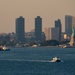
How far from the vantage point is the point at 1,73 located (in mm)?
90438

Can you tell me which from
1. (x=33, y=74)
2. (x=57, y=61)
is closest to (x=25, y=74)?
(x=33, y=74)

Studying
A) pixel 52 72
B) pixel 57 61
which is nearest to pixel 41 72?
pixel 52 72

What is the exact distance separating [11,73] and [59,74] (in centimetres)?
Result: 657

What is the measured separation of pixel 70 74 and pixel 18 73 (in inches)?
269

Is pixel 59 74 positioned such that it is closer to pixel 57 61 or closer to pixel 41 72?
pixel 41 72

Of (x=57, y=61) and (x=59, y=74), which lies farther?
(x=57, y=61)

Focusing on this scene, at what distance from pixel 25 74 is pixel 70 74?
5800 millimetres

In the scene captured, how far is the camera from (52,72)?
93375 mm

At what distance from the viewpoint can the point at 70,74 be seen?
89438 mm

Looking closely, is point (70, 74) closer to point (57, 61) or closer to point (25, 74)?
point (25, 74)

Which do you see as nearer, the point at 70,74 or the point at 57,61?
the point at 70,74

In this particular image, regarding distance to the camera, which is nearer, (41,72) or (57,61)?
(41,72)

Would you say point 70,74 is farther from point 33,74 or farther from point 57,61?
point 57,61

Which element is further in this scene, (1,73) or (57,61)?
(57,61)
